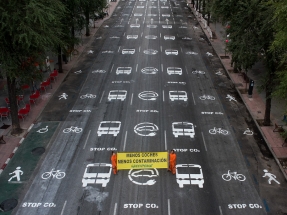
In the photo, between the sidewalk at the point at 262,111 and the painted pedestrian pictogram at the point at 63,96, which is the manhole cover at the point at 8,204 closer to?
the painted pedestrian pictogram at the point at 63,96

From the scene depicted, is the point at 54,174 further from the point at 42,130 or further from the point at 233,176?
the point at 233,176

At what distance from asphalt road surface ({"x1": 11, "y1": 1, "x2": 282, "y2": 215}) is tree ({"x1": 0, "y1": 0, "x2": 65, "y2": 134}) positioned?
16.1 ft

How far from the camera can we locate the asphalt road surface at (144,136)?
17359 millimetres

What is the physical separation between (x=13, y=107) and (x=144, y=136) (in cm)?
877

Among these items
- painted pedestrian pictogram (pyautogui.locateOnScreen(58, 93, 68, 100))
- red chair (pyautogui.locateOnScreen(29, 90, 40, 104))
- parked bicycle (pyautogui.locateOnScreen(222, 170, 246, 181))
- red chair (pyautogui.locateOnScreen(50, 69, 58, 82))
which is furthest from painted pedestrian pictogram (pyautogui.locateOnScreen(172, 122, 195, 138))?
red chair (pyautogui.locateOnScreen(50, 69, 58, 82))

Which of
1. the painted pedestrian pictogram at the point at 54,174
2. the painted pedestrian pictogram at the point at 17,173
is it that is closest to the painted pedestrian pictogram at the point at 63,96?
the painted pedestrian pictogram at the point at 17,173

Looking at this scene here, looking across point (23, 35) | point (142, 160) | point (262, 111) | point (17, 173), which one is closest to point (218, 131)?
point (262, 111)

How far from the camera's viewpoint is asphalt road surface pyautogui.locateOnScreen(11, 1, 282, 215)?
17.4m

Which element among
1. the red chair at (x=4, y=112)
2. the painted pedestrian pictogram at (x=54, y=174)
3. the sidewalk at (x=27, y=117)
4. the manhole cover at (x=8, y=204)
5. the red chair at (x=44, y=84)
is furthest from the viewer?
the red chair at (x=44, y=84)

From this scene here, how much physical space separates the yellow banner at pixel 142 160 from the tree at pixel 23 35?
7.96 meters

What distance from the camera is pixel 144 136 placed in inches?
905

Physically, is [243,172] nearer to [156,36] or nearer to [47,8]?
[47,8]

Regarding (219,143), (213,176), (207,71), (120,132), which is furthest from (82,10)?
(213,176)

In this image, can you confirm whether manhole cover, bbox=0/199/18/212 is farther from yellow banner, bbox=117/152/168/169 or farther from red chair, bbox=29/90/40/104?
red chair, bbox=29/90/40/104
